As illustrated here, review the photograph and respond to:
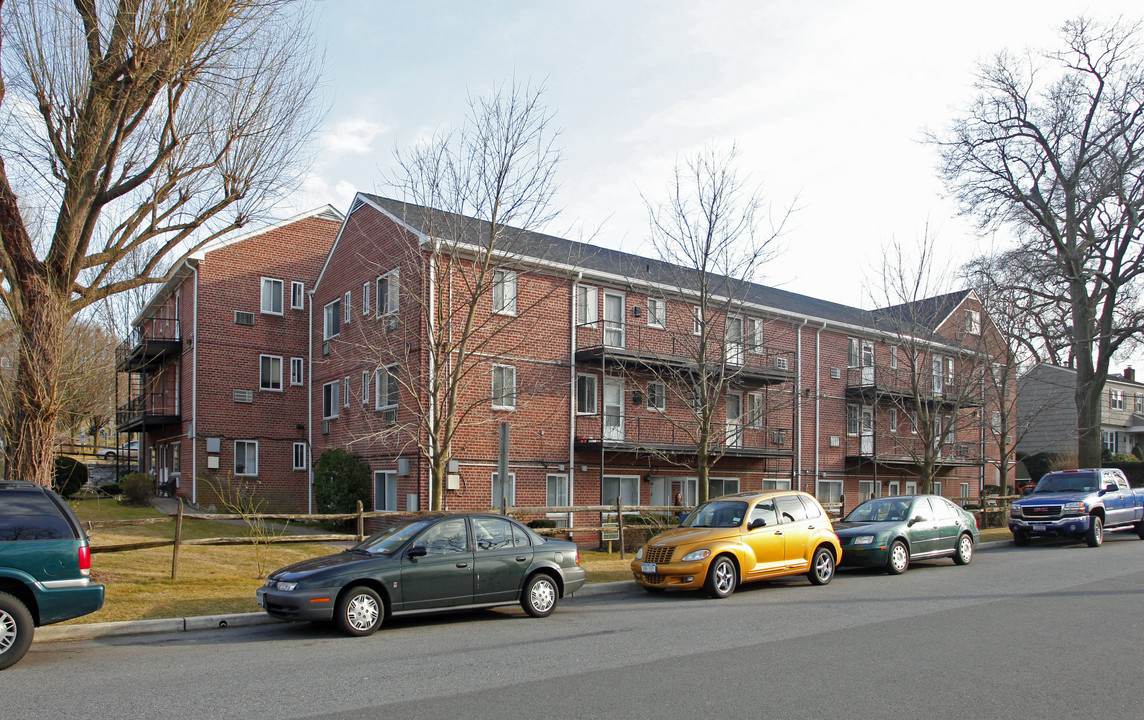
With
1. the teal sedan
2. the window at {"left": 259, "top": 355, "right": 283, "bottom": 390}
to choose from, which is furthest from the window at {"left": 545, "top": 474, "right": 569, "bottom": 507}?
the window at {"left": 259, "top": 355, "right": 283, "bottom": 390}

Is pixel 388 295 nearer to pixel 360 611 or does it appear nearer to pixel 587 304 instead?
pixel 587 304

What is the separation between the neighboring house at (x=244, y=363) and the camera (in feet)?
93.1

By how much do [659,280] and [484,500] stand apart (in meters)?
8.21

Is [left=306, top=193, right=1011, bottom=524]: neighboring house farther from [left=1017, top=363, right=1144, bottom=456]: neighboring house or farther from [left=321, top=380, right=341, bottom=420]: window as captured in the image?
[left=1017, top=363, right=1144, bottom=456]: neighboring house

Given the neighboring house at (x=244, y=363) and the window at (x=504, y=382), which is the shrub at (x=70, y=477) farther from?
the window at (x=504, y=382)

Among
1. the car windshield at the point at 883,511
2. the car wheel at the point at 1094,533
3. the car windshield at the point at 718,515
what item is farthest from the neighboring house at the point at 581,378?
the car windshield at the point at 718,515

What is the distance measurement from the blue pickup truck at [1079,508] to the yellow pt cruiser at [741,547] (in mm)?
8941

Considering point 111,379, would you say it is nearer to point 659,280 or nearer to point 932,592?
point 659,280

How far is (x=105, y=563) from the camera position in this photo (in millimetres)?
14328

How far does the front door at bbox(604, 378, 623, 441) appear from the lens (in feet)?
79.9

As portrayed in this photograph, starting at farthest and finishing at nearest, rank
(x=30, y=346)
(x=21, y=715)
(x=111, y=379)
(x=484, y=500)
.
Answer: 1. (x=111, y=379)
2. (x=484, y=500)
3. (x=30, y=346)
4. (x=21, y=715)

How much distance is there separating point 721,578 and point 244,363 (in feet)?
70.3

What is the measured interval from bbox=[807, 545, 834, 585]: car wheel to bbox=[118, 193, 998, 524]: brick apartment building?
5583mm

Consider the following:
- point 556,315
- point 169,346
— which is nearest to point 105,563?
point 556,315
